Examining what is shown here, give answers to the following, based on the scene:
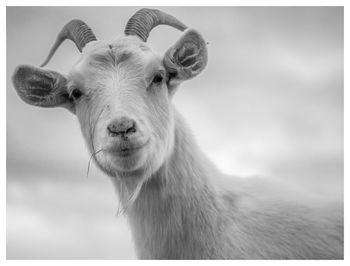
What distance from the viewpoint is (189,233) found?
360 cm

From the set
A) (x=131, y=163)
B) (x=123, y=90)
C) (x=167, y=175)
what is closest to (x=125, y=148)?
(x=131, y=163)

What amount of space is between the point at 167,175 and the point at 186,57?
3.45ft

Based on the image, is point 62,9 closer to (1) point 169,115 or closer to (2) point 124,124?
(1) point 169,115

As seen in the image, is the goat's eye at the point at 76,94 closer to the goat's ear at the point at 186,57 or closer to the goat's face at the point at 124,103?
the goat's face at the point at 124,103

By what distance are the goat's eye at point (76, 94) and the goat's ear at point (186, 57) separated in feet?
2.59

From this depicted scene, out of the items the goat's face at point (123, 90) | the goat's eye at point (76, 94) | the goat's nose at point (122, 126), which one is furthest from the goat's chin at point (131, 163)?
the goat's eye at point (76, 94)

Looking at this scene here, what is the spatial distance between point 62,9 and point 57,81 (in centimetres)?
169

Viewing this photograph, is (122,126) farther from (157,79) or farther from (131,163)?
(157,79)

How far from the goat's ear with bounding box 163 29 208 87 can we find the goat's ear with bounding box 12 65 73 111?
37.6 inches

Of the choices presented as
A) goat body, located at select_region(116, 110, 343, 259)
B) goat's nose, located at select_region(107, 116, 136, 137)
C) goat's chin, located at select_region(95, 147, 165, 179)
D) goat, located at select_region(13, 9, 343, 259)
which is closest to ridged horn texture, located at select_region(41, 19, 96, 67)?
goat, located at select_region(13, 9, 343, 259)

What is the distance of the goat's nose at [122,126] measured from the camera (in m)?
2.96

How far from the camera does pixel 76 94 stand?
3688 mm

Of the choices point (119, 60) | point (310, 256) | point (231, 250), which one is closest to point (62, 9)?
point (119, 60)

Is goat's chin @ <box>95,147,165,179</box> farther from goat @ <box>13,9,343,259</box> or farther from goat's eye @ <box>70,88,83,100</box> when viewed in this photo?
goat's eye @ <box>70,88,83,100</box>
